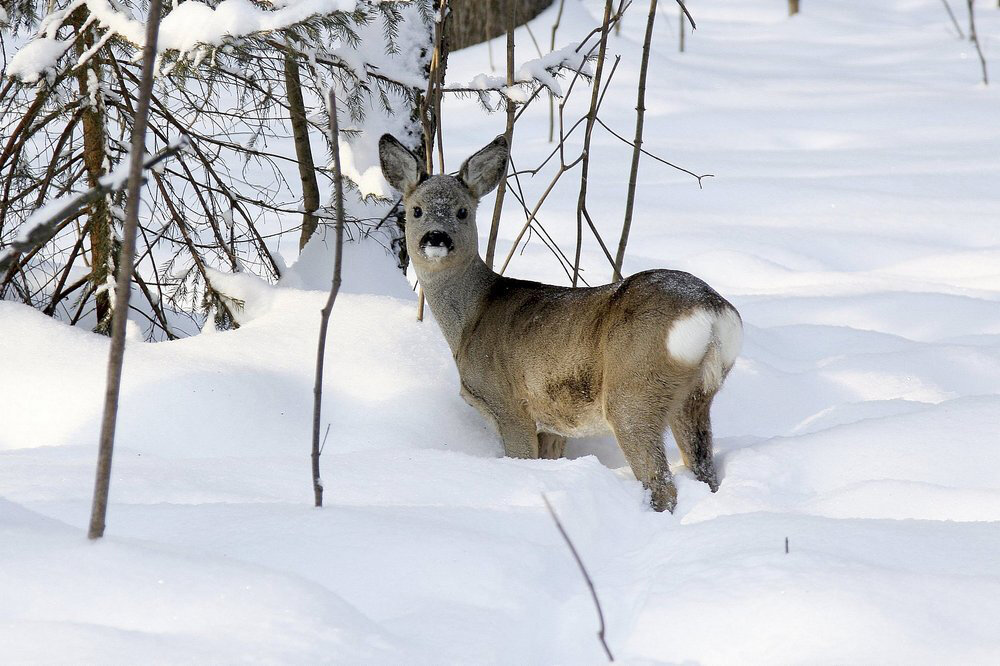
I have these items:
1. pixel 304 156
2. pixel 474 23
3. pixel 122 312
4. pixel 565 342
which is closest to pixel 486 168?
pixel 565 342

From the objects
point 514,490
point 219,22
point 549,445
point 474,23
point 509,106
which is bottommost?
A: point 549,445

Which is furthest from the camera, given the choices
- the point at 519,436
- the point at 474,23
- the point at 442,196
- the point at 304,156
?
the point at 474,23

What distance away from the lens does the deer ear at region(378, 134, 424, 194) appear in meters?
4.29

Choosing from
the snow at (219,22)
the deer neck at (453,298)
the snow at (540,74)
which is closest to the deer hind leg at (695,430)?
the deer neck at (453,298)

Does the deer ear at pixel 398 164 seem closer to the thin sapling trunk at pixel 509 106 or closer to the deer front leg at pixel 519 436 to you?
the thin sapling trunk at pixel 509 106

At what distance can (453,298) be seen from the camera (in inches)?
167

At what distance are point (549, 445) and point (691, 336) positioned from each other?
3.49ft

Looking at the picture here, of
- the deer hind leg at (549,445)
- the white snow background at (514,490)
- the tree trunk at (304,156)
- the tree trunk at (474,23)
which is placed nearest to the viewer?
the white snow background at (514,490)

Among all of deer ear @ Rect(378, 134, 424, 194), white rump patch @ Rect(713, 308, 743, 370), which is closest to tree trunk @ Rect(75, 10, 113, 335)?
deer ear @ Rect(378, 134, 424, 194)

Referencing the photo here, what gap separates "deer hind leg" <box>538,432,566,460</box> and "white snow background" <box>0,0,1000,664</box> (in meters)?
0.14

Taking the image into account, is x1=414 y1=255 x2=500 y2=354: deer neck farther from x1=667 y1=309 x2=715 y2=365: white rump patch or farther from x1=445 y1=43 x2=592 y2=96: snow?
x1=667 y1=309 x2=715 y2=365: white rump patch

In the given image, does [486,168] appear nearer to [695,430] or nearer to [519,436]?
[519,436]

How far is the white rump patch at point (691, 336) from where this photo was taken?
338 cm

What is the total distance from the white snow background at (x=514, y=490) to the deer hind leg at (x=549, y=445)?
14 centimetres
